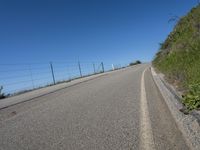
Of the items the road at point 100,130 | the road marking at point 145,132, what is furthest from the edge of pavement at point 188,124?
the road marking at point 145,132

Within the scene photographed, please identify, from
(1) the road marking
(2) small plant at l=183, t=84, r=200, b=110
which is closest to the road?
(1) the road marking

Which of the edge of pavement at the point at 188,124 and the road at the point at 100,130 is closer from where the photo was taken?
the edge of pavement at the point at 188,124

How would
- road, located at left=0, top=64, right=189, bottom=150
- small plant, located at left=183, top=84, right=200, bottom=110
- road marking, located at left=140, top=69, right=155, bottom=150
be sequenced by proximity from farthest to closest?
1. small plant, located at left=183, top=84, right=200, bottom=110
2. road, located at left=0, top=64, right=189, bottom=150
3. road marking, located at left=140, top=69, right=155, bottom=150

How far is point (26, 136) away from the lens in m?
5.21

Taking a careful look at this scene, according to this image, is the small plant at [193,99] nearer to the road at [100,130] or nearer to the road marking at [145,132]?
the road at [100,130]

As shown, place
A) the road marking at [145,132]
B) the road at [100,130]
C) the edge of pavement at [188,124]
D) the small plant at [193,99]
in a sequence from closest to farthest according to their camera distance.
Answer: the edge of pavement at [188,124] < the road marking at [145,132] < the road at [100,130] < the small plant at [193,99]

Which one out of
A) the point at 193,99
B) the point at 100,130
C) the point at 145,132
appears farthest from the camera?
the point at 193,99

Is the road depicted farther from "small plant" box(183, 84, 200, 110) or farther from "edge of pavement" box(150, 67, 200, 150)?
"small plant" box(183, 84, 200, 110)

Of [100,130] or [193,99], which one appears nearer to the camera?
[100,130]

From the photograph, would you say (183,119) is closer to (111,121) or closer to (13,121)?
(111,121)

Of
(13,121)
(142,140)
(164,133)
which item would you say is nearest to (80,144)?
(142,140)

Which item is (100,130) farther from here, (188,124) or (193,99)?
(193,99)

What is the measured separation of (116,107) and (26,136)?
240cm

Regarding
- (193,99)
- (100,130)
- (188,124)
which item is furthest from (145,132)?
(193,99)
